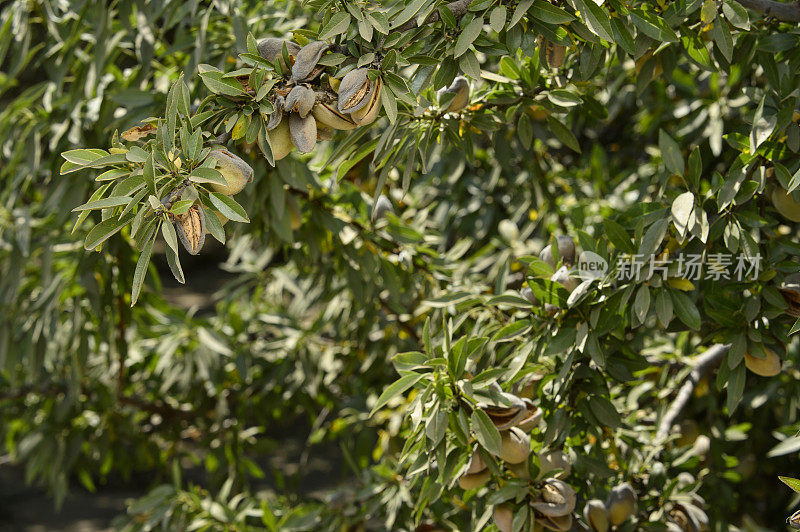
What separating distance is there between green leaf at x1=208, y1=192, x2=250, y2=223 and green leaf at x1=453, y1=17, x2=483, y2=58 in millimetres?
261

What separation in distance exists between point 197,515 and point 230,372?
1.51ft

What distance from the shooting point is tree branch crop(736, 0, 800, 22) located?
88 cm

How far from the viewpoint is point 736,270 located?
94 cm

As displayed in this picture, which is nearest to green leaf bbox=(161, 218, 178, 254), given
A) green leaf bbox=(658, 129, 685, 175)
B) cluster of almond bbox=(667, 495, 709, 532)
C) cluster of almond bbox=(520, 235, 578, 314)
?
cluster of almond bbox=(520, 235, 578, 314)

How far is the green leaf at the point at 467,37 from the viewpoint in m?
0.70

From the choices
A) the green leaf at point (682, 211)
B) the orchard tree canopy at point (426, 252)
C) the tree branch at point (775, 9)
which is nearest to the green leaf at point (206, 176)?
the orchard tree canopy at point (426, 252)

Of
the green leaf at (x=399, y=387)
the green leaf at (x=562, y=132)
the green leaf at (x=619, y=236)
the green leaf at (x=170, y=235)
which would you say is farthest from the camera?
the green leaf at (x=562, y=132)

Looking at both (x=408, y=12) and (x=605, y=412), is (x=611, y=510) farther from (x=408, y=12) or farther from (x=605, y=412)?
(x=408, y=12)

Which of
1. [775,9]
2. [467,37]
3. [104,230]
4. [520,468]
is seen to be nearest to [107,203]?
[104,230]

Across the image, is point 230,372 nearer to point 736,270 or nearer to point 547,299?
point 547,299

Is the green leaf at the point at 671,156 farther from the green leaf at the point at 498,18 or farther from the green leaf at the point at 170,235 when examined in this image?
the green leaf at the point at 170,235

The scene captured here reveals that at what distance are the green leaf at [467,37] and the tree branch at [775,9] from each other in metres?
0.39

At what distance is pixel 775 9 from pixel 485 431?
0.63m

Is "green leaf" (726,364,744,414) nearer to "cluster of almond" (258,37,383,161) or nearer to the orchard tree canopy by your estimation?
the orchard tree canopy
